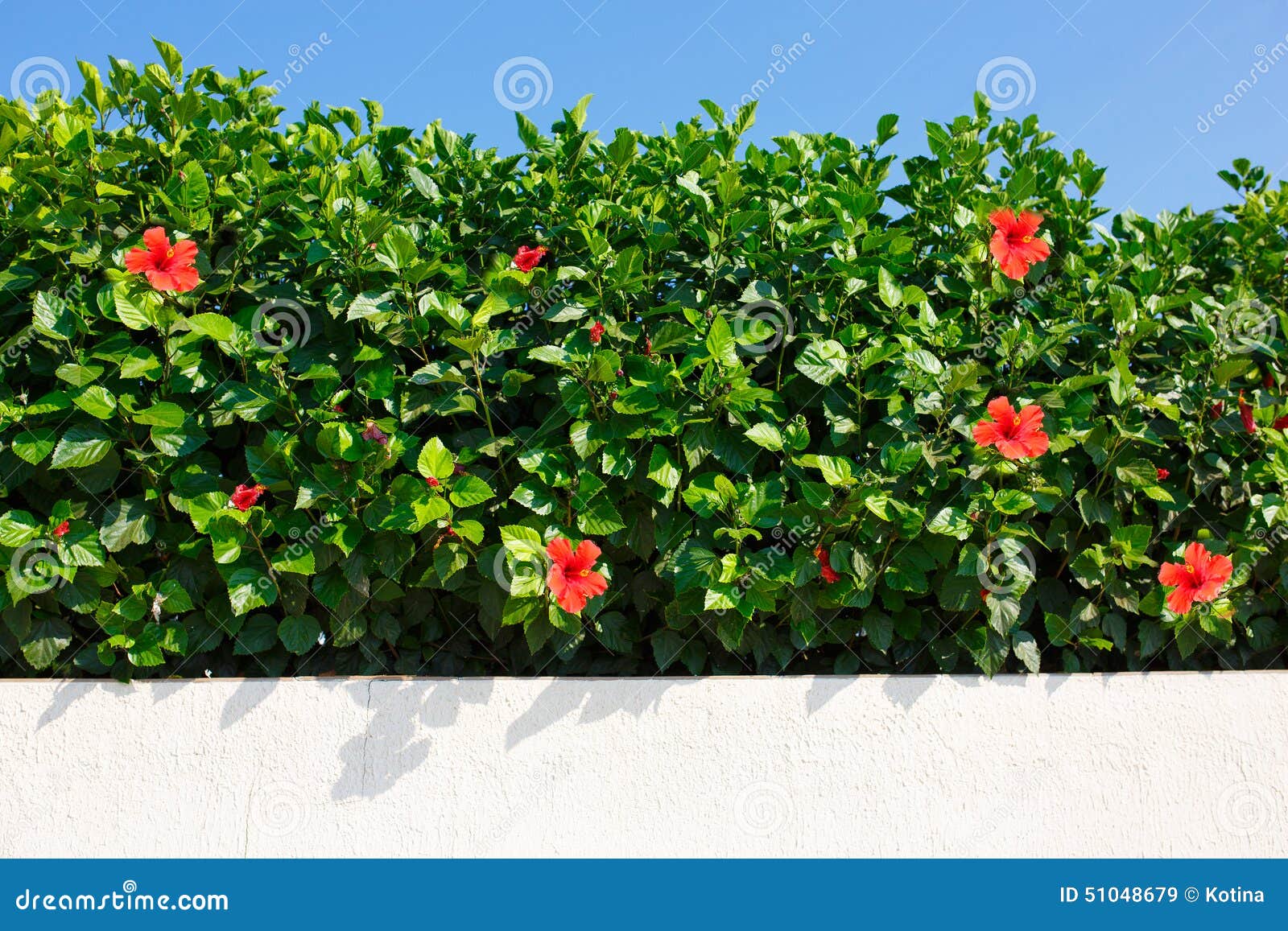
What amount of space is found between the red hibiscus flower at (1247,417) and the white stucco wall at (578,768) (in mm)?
969

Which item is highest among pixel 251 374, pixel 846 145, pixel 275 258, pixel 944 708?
pixel 846 145

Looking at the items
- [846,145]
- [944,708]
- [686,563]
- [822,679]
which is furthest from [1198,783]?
[846,145]

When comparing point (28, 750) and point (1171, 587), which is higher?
point (1171, 587)

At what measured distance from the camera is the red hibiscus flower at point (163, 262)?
2602 mm

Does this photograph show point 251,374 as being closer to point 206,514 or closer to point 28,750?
point 206,514

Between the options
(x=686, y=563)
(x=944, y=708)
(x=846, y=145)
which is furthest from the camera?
(x=846, y=145)

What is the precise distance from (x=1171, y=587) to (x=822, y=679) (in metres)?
1.12

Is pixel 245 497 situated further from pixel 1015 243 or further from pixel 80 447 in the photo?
pixel 1015 243

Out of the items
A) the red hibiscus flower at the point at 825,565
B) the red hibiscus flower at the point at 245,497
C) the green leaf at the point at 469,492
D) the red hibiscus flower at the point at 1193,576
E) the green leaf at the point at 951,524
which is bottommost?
the red hibiscus flower at the point at 1193,576

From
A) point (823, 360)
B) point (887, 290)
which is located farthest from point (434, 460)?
point (887, 290)

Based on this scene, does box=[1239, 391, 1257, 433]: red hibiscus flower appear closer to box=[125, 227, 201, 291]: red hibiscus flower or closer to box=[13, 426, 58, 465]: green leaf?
box=[125, 227, 201, 291]: red hibiscus flower

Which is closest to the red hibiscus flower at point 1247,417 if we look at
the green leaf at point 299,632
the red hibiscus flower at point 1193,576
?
the red hibiscus flower at point 1193,576

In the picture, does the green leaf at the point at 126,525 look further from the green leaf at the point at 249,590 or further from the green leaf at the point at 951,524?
the green leaf at the point at 951,524

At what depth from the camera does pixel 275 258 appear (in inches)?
114
